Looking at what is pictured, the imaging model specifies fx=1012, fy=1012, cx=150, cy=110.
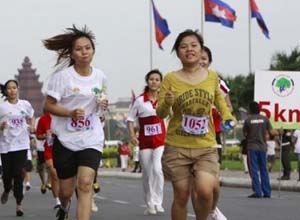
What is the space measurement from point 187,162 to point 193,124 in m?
0.35

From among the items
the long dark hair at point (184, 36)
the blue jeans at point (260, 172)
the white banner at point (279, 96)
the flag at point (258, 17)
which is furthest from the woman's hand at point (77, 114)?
the flag at point (258, 17)

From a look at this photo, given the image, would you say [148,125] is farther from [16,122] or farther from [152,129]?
[16,122]

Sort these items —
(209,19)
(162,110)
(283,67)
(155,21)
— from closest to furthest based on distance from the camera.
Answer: (162,110) < (209,19) < (155,21) < (283,67)

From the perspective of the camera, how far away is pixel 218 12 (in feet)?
142

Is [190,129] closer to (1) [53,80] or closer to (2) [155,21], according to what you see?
(1) [53,80]

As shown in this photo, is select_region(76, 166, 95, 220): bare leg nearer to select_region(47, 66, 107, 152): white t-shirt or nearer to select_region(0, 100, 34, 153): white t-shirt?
select_region(47, 66, 107, 152): white t-shirt

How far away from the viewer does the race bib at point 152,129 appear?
560 inches

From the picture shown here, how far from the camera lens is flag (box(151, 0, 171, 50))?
47.8 metres

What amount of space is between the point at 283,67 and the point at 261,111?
1780 inches

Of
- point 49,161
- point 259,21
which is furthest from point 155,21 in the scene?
point 49,161

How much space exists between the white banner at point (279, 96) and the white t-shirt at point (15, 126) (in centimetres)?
659

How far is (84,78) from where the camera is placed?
32.2 feet

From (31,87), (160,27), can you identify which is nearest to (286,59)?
(160,27)

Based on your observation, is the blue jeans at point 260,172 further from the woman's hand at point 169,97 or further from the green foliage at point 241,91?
the green foliage at point 241,91
